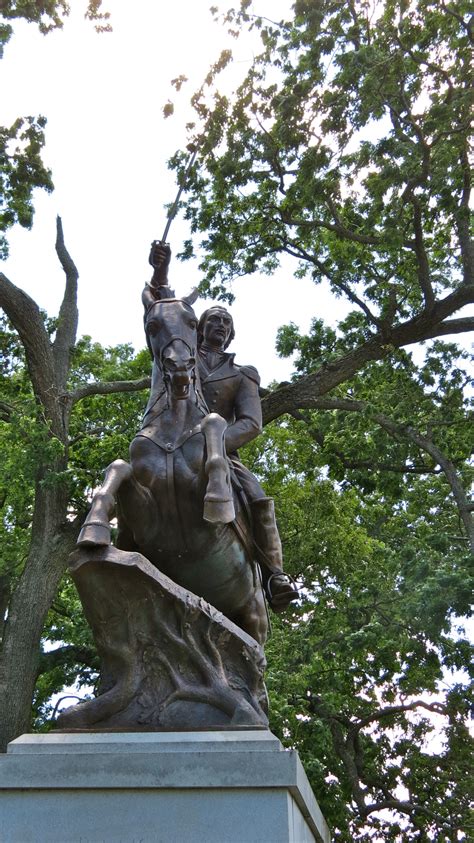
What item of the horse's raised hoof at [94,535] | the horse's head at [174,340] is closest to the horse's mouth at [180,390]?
the horse's head at [174,340]

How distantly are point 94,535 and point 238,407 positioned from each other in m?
2.01

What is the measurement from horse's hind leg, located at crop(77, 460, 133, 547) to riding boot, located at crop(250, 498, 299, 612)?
0.99m

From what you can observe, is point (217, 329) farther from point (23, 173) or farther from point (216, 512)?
point (23, 173)

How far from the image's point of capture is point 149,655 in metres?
4.64

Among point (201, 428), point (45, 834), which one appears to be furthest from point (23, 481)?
point (45, 834)

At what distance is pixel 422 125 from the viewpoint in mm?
13211

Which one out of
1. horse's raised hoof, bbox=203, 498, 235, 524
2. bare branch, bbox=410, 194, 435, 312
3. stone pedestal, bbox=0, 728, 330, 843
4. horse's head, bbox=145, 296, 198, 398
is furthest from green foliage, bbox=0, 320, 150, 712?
stone pedestal, bbox=0, 728, 330, 843

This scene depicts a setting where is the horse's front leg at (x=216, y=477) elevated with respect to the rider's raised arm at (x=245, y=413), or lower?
lower

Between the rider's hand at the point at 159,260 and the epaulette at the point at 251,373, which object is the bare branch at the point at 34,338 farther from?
the epaulette at the point at 251,373

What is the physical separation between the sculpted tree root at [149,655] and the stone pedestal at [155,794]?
36cm

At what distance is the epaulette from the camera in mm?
6508

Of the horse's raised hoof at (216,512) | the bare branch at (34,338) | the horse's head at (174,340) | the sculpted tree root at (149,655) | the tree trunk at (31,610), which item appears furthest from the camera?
the bare branch at (34,338)

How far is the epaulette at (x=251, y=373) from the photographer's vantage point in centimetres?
651

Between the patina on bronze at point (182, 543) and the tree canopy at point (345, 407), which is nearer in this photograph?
the patina on bronze at point (182, 543)
